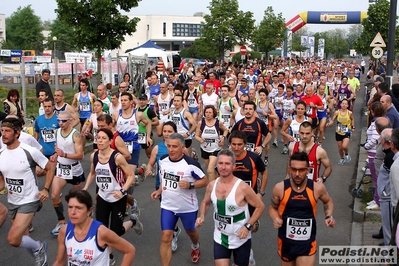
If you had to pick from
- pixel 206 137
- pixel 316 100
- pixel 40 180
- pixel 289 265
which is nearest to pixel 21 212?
pixel 289 265

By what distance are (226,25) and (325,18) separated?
23.3 m

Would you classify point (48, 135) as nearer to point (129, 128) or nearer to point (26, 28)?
point (129, 128)

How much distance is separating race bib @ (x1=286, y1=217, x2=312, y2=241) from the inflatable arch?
54453mm

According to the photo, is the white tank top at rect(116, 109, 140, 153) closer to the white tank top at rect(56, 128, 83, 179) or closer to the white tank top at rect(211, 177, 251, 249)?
the white tank top at rect(56, 128, 83, 179)

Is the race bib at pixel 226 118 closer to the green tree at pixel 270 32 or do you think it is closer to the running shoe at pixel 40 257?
the running shoe at pixel 40 257

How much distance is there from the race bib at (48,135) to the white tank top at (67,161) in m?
0.82

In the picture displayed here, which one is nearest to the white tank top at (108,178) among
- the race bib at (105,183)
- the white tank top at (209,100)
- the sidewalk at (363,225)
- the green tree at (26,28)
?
the race bib at (105,183)

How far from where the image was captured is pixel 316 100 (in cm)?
1328

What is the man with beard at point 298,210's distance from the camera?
4891 mm

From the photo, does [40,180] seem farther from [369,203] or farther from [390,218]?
[390,218]

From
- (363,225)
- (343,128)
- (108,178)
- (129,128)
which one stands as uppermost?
(129,128)

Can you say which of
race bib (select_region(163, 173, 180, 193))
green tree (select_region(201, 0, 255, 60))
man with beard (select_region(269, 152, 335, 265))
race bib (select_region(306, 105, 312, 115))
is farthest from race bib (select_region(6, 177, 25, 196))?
green tree (select_region(201, 0, 255, 60))

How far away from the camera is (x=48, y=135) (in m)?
8.41

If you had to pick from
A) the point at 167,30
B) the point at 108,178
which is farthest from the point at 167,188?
the point at 167,30
